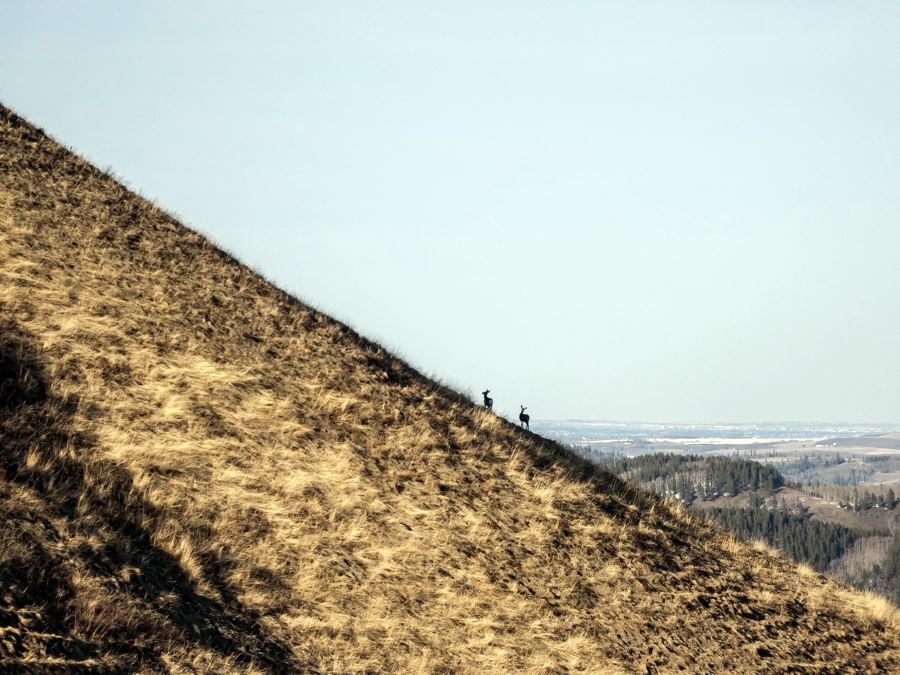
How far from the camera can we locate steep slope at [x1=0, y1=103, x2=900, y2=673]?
1499 centimetres

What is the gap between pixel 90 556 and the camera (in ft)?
47.3

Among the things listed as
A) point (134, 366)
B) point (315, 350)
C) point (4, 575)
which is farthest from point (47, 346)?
point (4, 575)

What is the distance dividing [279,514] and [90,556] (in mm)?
6280

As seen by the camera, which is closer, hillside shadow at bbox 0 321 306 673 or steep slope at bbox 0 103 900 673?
hillside shadow at bbox 0 321 306 673

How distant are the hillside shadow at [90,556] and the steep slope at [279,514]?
2.1 inches

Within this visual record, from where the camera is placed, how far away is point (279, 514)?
20.4m

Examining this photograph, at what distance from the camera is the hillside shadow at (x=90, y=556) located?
41.7ft

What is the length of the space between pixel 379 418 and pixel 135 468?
29.8ft

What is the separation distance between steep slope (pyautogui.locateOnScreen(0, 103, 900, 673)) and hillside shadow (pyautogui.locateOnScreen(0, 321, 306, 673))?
0.17 ft

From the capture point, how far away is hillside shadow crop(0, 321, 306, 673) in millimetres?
12719

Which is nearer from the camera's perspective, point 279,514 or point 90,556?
point 90,556

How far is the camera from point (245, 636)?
1555 cm

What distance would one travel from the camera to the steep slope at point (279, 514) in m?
15.0

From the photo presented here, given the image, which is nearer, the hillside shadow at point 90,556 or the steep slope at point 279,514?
the hillside shadow at point 90,556
